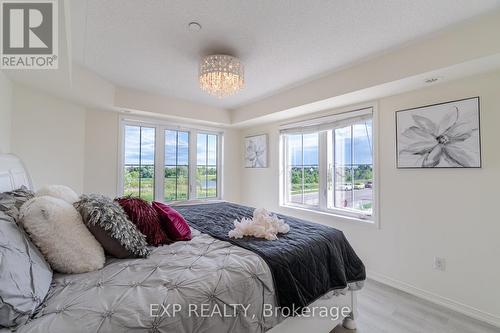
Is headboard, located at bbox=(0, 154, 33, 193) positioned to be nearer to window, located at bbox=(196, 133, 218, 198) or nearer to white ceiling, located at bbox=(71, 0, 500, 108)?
white ceiling, located at bbox=(71, 0, 500, 108)

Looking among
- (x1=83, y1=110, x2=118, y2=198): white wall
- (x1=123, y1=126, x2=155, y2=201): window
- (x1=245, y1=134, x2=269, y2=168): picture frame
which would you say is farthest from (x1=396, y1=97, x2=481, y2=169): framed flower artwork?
(x1=83, y1=110, x2=118, y2=198): white wall

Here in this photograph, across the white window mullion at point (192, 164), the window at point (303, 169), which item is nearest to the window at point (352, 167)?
the window at point (303, 169)

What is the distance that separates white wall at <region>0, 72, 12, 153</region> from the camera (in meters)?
2.09

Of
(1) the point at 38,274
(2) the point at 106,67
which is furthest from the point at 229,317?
(2) the point at 106,67

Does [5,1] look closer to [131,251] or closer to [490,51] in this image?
[131,251]

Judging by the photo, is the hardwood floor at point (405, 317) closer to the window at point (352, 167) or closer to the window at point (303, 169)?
the window at point (352, 167)

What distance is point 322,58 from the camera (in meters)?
2.30

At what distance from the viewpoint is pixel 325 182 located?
3.32m

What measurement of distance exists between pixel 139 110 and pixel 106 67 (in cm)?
81

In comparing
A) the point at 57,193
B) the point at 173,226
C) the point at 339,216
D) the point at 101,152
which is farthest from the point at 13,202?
the point at 339,216

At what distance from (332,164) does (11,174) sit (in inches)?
130

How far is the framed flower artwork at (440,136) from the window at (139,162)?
348cm

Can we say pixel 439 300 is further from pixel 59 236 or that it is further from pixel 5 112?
pixel 5 112

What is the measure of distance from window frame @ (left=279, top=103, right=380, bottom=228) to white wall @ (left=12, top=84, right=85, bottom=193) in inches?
117
